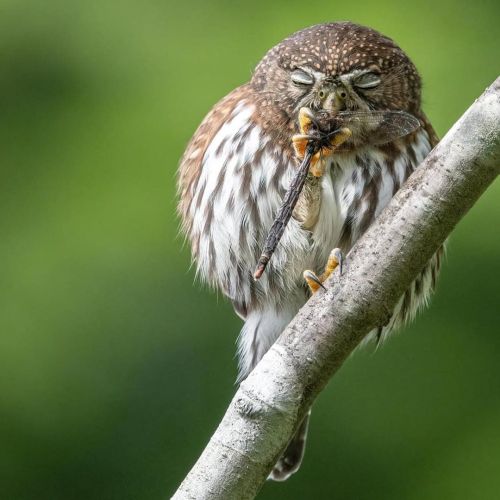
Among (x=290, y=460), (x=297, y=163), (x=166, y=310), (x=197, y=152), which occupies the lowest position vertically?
(x=166, y=310)

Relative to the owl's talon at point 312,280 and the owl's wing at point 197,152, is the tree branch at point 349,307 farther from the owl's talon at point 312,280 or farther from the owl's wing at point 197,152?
the owl's wing at point 197,152

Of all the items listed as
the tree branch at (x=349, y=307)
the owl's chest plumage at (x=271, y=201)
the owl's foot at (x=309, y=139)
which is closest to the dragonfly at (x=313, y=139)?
the owl's foot at (x=309, y=139)

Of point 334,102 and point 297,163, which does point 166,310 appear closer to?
point 297,163

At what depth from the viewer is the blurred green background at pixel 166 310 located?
24.6ft

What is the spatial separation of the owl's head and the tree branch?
2.87ft

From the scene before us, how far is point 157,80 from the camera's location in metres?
8.09

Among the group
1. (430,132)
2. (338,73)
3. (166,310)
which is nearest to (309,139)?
(338,73)

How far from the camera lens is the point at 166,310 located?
25.3 feet

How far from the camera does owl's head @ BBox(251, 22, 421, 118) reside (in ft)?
15.8

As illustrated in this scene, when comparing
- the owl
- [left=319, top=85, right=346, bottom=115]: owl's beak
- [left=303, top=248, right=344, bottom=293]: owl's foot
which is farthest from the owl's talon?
[left=319, top=85, right=346, bottom=115]: owl's beak

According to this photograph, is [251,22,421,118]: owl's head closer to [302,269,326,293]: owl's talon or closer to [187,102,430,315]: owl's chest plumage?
[187,102,430,315]: owl's chest plumage

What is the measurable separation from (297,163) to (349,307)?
1.00 metres

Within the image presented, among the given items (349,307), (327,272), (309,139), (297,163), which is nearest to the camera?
(349,307)

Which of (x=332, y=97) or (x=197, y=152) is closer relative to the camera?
(x=332, y=97)
